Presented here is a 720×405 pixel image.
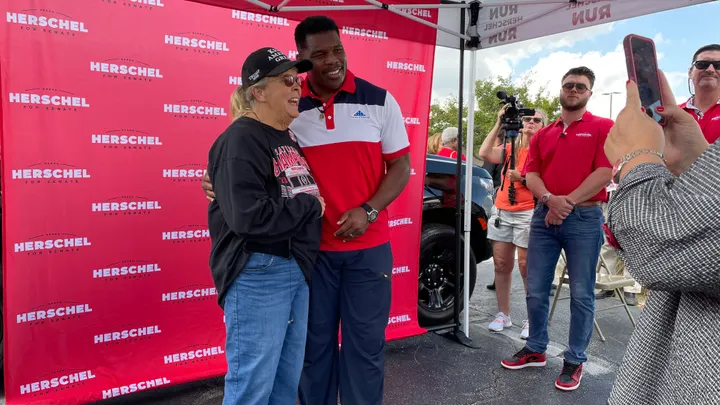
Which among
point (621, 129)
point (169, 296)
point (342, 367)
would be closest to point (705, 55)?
point (621, 129)

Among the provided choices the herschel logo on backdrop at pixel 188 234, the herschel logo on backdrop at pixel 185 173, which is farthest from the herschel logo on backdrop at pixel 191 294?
the herschel logo on backdrop at pixel 185 173

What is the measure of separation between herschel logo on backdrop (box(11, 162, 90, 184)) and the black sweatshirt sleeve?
54.4 inches

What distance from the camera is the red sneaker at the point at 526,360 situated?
342cm

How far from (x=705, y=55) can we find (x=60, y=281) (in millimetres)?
3890

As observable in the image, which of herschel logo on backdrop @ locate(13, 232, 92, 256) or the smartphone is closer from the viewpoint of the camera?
the smartphone

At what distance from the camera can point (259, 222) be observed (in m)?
1.64

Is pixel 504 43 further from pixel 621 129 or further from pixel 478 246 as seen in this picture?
pixel 621 129

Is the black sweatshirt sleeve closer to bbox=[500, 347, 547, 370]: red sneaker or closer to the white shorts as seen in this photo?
bbox=[500, 347, 547, 370]: red sneaker

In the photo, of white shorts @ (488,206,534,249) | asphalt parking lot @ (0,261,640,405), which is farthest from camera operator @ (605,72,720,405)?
white shorts @ (488,206,534,249)

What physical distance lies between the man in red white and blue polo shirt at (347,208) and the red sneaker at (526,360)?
1519 millimetres

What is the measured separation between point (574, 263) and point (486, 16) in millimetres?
1974

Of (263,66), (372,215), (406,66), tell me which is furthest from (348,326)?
(406,66)

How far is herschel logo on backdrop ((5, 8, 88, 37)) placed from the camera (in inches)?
94.7

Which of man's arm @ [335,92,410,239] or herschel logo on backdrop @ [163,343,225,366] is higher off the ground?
man's arm @ [335,92,410,239]
